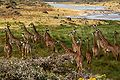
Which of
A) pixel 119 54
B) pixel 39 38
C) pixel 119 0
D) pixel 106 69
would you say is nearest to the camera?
pixel 106 69

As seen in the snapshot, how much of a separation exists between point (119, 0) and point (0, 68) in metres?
130

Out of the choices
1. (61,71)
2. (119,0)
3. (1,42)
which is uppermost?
(61,71)

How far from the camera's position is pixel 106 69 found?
18.5 m

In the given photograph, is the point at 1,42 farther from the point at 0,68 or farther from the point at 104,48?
the point at 0,68

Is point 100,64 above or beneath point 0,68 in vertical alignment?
beneath

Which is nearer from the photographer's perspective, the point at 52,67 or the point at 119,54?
the point at 52,67

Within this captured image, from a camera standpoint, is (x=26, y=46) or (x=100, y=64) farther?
(x=26, y=46)

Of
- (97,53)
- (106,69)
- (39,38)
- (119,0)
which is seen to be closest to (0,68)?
(106,69)

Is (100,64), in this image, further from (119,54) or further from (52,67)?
(52,67)

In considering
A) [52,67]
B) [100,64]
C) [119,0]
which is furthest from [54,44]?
[119,0]

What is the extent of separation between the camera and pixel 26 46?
20.7 meters

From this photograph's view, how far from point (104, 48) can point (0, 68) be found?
10036mm

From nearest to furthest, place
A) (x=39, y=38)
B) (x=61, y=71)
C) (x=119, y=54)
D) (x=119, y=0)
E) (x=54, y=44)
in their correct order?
1. (x=61, y=71)
2. (x=119, y=54)
3. (x=54, y=44)
4. (x=39, y=38)
5. (x=119, y=0)

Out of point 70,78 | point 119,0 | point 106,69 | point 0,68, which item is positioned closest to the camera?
point 0,68
